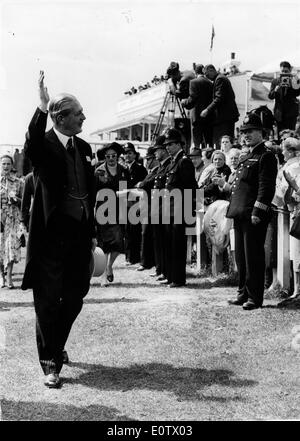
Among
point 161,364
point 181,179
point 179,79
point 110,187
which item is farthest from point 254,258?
point 179,79

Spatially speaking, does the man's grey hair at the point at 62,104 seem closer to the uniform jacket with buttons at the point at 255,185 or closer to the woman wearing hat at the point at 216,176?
the uniform jacket with buttons at the point at 255,185

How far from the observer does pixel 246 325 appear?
6.96m

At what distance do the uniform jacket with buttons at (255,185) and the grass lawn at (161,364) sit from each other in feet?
3.54

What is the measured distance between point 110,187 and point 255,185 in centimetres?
317

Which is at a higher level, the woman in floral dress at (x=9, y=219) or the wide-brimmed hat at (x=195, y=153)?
the wide-brimmed hat at (x=195, y=153)

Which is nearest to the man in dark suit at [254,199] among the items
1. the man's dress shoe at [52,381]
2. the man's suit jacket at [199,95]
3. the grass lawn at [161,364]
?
the grass lawn at [161,364]

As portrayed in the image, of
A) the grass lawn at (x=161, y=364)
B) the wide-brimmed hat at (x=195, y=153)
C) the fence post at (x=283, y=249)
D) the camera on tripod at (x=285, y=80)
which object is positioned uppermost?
the camera on tripod at (x=285, y=80)

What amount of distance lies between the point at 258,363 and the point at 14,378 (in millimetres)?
1917

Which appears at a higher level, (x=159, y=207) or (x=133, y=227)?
(x=159, y=207)

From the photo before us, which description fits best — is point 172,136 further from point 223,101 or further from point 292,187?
point 292,187

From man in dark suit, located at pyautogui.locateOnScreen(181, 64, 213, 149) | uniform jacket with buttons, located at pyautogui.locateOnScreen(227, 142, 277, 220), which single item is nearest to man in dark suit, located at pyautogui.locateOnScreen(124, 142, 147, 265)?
man in dark suit, located at pyautogui.locateOnScreen(181, 64, 213, 149)

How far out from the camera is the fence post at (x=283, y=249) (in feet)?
27.0

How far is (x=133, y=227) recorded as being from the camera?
13.4m

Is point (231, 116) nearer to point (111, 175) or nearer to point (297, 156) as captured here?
point (111, 175)
